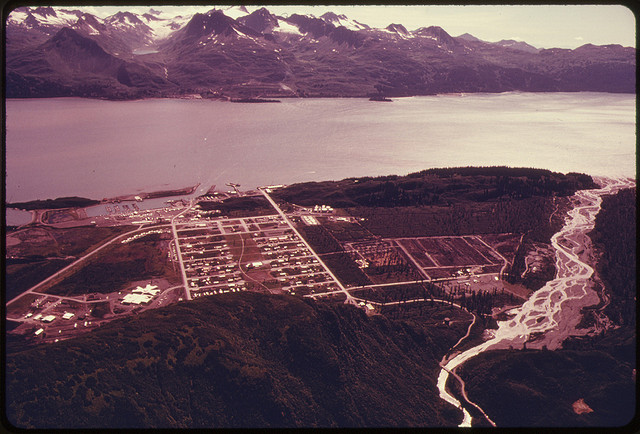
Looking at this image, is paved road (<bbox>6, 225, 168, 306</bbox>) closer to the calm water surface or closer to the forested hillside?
the calm water surface

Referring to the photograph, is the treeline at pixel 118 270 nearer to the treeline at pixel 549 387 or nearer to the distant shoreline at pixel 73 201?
the distant shoreline at pixel 73 201

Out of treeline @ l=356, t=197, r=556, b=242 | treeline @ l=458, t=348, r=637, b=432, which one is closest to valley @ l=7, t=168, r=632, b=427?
treeline @ l=356, t=197, r=556, b=242

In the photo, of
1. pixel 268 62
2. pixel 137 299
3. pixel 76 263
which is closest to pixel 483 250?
pixel 137 299

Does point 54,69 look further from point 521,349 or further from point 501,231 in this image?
point 521,349

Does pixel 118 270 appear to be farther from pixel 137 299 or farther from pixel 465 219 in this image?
pixel 465 219

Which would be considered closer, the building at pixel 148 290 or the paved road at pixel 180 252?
the building at pixel 148 290

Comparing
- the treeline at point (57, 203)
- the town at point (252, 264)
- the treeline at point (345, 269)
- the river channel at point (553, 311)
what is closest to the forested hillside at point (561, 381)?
the river channel at point (553, 311)

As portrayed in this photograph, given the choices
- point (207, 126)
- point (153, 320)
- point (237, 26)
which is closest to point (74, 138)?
point (207, 126)
